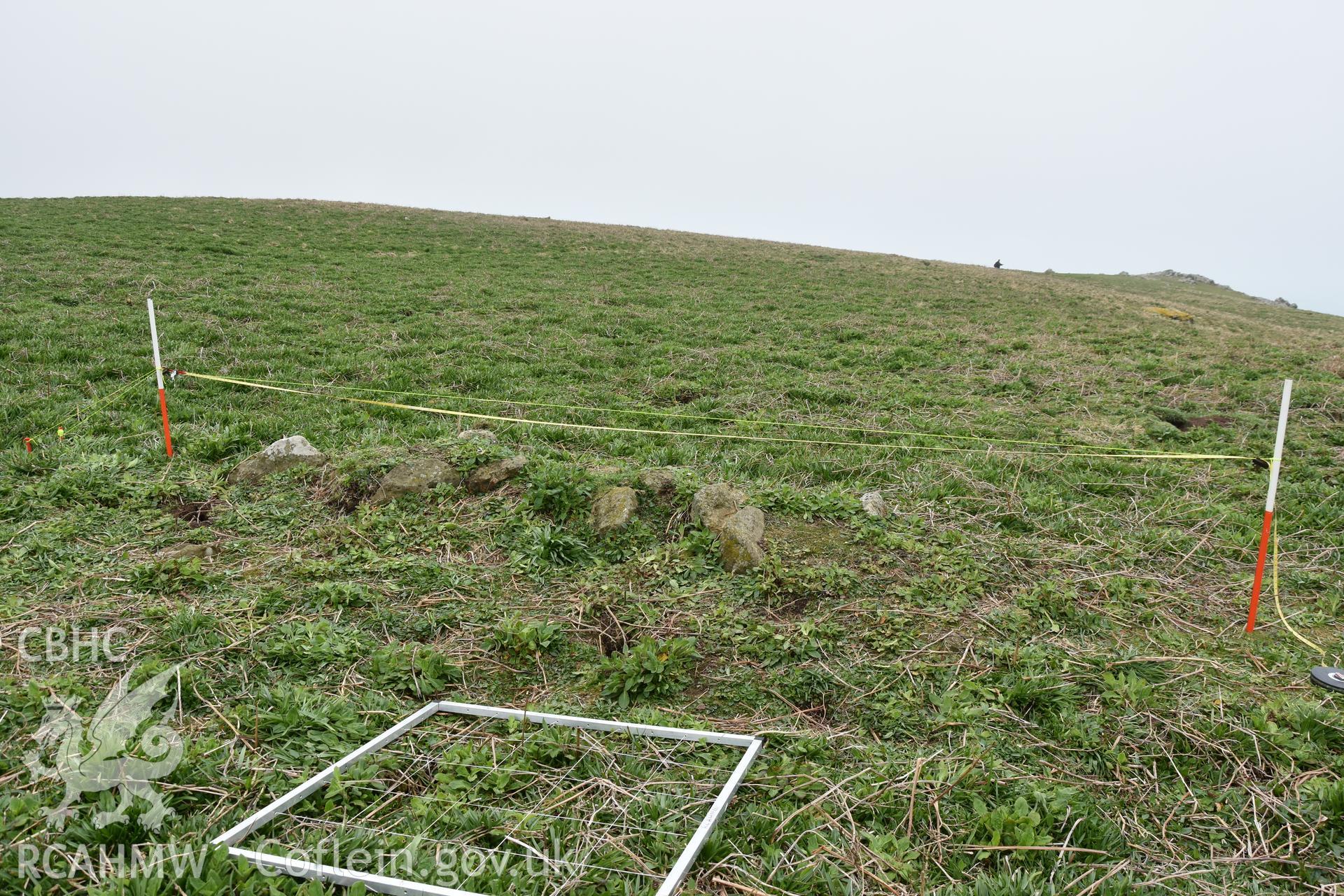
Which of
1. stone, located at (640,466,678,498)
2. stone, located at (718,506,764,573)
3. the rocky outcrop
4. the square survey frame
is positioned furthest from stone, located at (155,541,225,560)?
the rocky outcrop

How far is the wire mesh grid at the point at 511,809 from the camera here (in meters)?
2.28

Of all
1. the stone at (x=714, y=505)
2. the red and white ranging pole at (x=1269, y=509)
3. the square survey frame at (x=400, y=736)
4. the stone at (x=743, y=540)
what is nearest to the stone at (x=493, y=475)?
the stone at (x=714, y=505)

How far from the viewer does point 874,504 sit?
5.16m

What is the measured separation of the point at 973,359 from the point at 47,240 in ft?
63.0

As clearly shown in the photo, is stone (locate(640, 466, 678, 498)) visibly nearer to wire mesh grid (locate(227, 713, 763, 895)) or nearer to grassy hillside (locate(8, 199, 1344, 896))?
grassy hillside (locate(8, 199, 1344, 896))

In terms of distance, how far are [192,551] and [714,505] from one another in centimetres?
339

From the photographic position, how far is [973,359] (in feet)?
37.5

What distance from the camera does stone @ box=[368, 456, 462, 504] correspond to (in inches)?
207

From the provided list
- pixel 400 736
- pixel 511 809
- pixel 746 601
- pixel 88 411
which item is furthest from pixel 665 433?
pixel 88 411

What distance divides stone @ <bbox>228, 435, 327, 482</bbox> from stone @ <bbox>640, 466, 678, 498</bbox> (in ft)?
8.68

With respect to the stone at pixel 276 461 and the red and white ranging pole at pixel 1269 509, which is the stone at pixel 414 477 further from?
the red and white ranging pole at pixel 1269 509

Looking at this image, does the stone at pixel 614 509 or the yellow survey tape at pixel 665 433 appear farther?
the yellow survey tape at pixel 665 433

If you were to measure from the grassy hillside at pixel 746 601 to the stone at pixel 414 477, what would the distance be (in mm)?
100

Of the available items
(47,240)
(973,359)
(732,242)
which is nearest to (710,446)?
(973,359)
